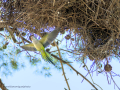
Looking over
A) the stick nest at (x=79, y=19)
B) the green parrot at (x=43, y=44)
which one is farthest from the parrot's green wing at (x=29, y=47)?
the stick nest at (x=79, y=19)

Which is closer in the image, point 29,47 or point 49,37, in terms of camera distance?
point 49,37

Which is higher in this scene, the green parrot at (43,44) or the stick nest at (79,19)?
the stick nest at (79,19)

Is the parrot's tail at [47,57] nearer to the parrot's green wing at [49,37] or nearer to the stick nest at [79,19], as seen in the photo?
the parrot's green wing at [49,37]

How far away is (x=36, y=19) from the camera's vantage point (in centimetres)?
111

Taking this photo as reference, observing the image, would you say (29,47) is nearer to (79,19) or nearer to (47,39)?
(47,39)

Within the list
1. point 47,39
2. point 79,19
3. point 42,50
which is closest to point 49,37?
point 47,39

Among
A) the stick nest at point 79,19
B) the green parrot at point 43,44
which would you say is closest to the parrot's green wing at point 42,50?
the green parrot at point 43,44

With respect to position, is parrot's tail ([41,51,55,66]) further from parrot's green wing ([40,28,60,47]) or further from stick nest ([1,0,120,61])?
stick nest ([1,0,120,61])

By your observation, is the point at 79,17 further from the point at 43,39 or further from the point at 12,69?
the point at 12,69

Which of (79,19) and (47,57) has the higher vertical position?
(79,19)

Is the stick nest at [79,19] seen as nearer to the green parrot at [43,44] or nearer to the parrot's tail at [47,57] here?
the green parrot at [43,44]

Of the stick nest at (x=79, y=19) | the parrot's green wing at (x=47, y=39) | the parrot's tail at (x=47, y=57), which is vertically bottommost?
the parrot's tail at (x=47, y=57)

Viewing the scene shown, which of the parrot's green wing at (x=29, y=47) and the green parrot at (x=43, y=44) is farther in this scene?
the parrot's green wing at (x=29, y=47)

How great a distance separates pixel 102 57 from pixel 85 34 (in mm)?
221
